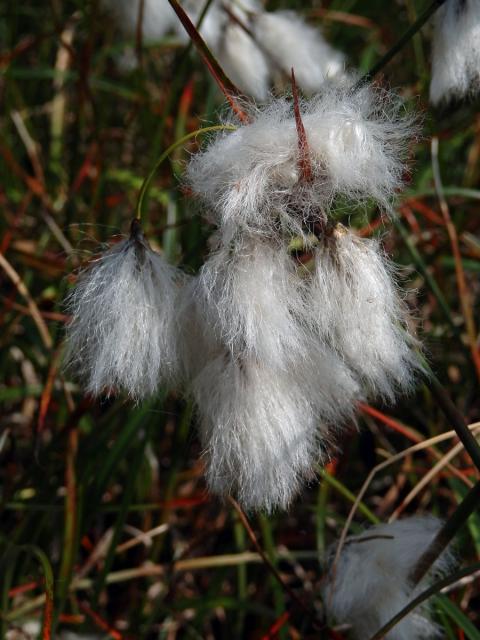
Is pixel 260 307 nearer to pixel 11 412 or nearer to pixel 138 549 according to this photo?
pixel 138 549

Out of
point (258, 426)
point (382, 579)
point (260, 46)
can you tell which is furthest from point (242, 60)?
point (382, 579)

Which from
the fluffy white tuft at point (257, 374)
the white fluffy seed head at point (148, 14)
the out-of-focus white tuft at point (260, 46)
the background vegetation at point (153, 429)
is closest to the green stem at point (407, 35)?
the background vegetation at point (153, 429)

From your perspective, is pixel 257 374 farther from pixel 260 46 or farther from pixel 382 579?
pixel 260 46

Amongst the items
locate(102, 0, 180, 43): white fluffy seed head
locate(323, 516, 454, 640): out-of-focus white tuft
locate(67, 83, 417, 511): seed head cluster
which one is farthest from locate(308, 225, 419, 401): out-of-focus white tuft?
locate(102, 0, 180, 43): white fluffy seed head

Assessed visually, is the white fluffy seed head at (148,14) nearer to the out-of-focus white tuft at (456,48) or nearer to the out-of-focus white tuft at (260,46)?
the out-of-focus white tuft at (260,46)

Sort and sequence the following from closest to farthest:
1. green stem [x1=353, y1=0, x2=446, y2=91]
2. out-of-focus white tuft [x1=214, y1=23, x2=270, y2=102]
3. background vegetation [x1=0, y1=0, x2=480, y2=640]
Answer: green stem [x1=353, y1=0, x2=446, y2=91]
background vegetation [x1=0, y1=0, x2=480, y2=640]
out-of-focus white tuft [x1=214, y1=23, x2=270, y2=102]

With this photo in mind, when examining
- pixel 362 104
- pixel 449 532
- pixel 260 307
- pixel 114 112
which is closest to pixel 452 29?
pixel 362 104

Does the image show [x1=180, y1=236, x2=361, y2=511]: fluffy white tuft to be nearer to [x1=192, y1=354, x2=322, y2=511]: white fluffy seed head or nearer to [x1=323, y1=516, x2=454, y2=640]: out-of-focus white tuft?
[x1=192, y1=354, x2=322, y2=511]: white fluffy seed head
